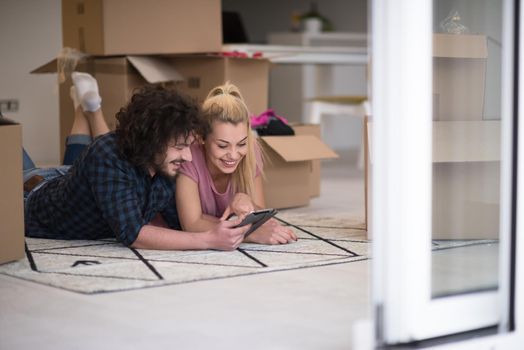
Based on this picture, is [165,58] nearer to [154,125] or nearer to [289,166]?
[289,166]

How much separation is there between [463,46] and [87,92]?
1.73 meters

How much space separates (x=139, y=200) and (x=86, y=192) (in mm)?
140

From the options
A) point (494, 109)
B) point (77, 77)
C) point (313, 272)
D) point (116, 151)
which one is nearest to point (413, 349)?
point (494, 109)

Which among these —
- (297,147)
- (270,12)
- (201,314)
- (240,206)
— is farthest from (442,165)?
(270,12)

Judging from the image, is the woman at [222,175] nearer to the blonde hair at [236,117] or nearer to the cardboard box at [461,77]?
the blonde hair at [236,117]

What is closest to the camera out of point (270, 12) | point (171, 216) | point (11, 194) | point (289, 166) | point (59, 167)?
point (11, 194)

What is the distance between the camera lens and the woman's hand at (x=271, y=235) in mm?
2312

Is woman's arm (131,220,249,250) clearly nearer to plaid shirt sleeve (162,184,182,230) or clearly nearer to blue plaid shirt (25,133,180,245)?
blue plaid shirt (25,133,180,245)

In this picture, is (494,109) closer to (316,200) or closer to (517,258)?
(517,258)

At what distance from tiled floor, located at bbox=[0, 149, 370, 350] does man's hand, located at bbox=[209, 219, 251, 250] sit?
0.79ft

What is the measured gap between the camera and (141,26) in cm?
318

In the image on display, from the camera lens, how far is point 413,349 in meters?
1.28

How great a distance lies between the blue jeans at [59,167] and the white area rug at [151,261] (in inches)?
11.4

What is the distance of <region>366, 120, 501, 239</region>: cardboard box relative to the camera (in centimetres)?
139
